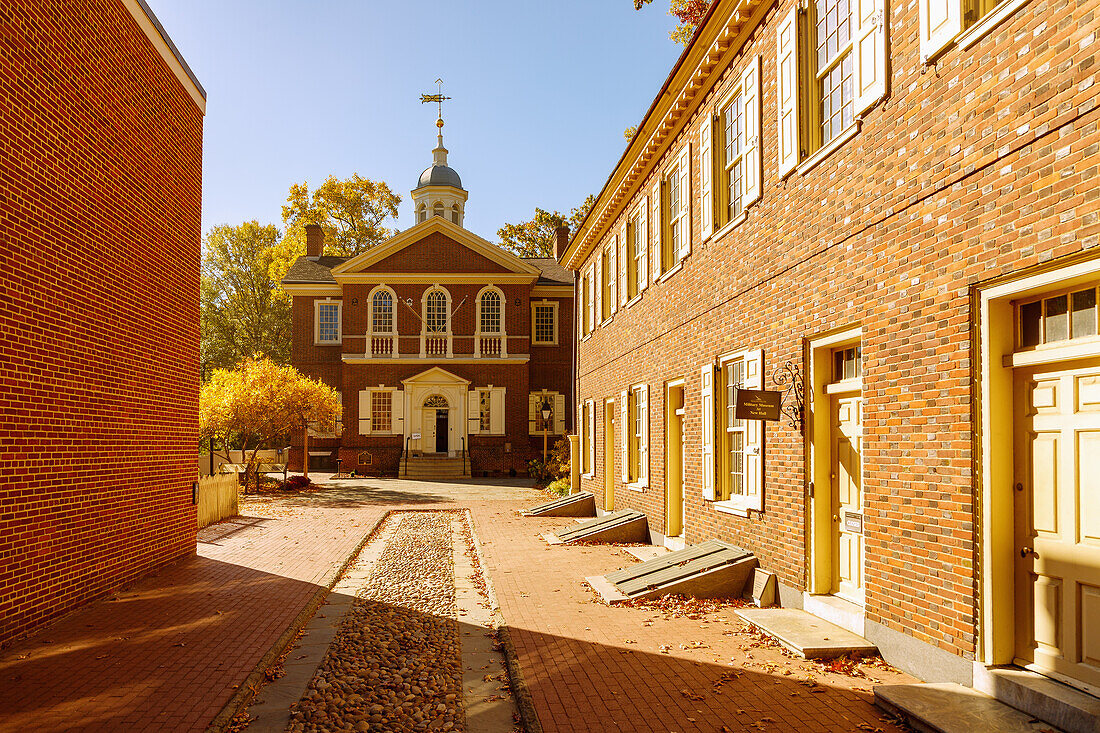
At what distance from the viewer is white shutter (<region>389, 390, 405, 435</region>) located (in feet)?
117

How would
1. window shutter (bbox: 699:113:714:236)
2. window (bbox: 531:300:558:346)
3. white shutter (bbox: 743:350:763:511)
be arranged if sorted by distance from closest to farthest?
white shutter (bbox: 743:350:763:511)
window shutter (bbox: 699:113:714:236)
window (bbox: 531:300:558:346)

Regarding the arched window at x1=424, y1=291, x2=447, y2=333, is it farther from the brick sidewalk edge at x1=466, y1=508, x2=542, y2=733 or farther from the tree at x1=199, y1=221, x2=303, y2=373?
the brick sidewalk edge at x1=466, y1=508, x2=542, y2=733

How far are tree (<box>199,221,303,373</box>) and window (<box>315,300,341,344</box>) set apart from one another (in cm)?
1489

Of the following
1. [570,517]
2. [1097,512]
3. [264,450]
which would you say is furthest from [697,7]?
[264,450]

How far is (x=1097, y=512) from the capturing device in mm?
4691

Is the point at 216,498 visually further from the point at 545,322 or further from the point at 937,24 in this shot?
the point at 545,322

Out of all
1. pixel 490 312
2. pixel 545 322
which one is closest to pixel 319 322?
pixel 490 312

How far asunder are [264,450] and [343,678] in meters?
35.0

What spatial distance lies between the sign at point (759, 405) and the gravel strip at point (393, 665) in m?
3.53

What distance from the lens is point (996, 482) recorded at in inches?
206

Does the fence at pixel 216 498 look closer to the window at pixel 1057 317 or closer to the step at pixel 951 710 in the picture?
the step at pixel 951 710

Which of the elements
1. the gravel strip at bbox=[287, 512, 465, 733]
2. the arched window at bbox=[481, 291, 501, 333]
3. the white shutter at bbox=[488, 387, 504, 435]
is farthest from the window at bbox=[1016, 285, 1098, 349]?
the arched window at bbox=[481, 291, 501, 333]

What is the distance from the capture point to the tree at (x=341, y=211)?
158 feet

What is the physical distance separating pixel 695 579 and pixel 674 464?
399cm
